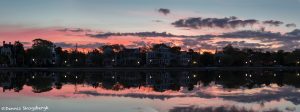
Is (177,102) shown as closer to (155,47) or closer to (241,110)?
(241,110)

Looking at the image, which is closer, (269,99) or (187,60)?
(269,99)

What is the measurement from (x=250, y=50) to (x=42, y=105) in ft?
449

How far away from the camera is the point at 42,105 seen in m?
23.8

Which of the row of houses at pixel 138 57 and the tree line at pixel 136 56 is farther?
the row of houses at pixel 138 57

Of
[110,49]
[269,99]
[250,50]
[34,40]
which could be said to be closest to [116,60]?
[110,49]

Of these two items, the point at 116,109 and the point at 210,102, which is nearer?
the point at 116,109

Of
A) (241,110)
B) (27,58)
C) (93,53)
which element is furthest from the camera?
(93,53)

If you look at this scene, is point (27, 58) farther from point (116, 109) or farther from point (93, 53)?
point (116, 109)

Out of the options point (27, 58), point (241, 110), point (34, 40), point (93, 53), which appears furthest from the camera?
point (93, 53)

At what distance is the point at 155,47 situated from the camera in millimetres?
141125

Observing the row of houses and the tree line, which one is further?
the row of houses

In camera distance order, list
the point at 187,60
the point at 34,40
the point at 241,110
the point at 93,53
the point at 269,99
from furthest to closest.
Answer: the point at 187,60, the point at 93,53, the point at 34,40, the point at 269,99, the point at 241,110

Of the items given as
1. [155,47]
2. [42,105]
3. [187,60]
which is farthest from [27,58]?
[42,105]

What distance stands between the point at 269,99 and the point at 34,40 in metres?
105
